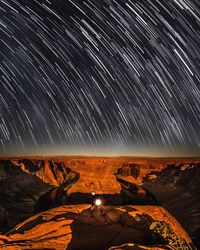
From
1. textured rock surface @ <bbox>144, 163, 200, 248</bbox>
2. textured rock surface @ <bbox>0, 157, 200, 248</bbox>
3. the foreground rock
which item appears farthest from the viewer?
textured rock surface @ <bbox>144, 163, 200, 248</bbox>

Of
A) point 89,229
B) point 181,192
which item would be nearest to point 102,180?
point 89,229

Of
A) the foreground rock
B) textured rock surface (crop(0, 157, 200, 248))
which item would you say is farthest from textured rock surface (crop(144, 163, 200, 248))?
the foreground rock

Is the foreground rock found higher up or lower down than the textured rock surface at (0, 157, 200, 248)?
lower down

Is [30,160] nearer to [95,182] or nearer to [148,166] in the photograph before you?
[95,182]

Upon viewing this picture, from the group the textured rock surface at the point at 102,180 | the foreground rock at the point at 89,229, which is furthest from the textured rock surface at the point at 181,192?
the foreground rock at the point at 89,229

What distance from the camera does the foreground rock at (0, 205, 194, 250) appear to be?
5574 mm

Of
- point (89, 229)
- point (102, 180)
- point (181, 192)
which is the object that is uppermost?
point (181, 192)

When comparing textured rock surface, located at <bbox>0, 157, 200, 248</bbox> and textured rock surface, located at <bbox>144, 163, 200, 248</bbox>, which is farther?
textured rock surface, located at <bbox>144, 163, 200, 248</bbox>

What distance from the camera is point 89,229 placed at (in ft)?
21.4

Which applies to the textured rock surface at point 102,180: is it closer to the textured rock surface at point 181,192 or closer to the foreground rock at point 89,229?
the textured rock surface at point 181,192

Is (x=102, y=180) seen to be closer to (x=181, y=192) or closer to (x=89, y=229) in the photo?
(x=89, y=229)

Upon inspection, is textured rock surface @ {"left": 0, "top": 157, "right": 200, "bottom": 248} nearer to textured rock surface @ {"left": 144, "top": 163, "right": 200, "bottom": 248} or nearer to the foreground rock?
textured rock surface @ {"left": 144, "top": 163, "right": 200, "bottom": 248}

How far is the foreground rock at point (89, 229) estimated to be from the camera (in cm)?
557

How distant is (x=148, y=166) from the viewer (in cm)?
1093
